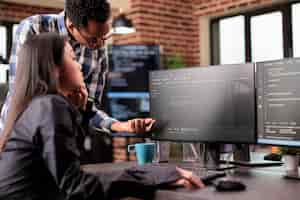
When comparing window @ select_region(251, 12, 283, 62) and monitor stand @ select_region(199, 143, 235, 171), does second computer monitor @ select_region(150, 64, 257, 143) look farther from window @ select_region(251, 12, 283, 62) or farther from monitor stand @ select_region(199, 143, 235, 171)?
window @ select_region(251, 12, 283, 62)

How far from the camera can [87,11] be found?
165cm

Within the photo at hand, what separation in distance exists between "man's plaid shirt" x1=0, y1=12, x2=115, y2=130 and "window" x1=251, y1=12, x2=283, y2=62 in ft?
13.4

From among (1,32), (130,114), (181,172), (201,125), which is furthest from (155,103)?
(1,32)

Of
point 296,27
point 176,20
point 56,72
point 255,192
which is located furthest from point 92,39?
point 176,20

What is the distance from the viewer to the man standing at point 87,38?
166cm

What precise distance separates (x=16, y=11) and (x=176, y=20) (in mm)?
2574

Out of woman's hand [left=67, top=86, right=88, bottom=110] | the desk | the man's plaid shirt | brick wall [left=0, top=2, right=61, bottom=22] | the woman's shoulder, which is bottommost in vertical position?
the desk

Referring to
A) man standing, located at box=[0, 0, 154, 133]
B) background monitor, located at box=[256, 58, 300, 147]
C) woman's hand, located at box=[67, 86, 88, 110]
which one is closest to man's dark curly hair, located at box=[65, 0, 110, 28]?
man standing, located at box=[0, 0, 154, 133]

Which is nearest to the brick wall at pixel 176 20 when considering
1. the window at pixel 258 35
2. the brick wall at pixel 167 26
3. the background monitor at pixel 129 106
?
the brick wall at pixel 167 26

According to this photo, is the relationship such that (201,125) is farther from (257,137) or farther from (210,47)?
(210,47)

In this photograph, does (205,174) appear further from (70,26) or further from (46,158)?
(70,26)

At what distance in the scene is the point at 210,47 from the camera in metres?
6.53

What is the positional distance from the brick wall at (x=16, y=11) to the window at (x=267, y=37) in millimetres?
3229

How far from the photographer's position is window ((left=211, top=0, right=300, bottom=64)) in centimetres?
561
